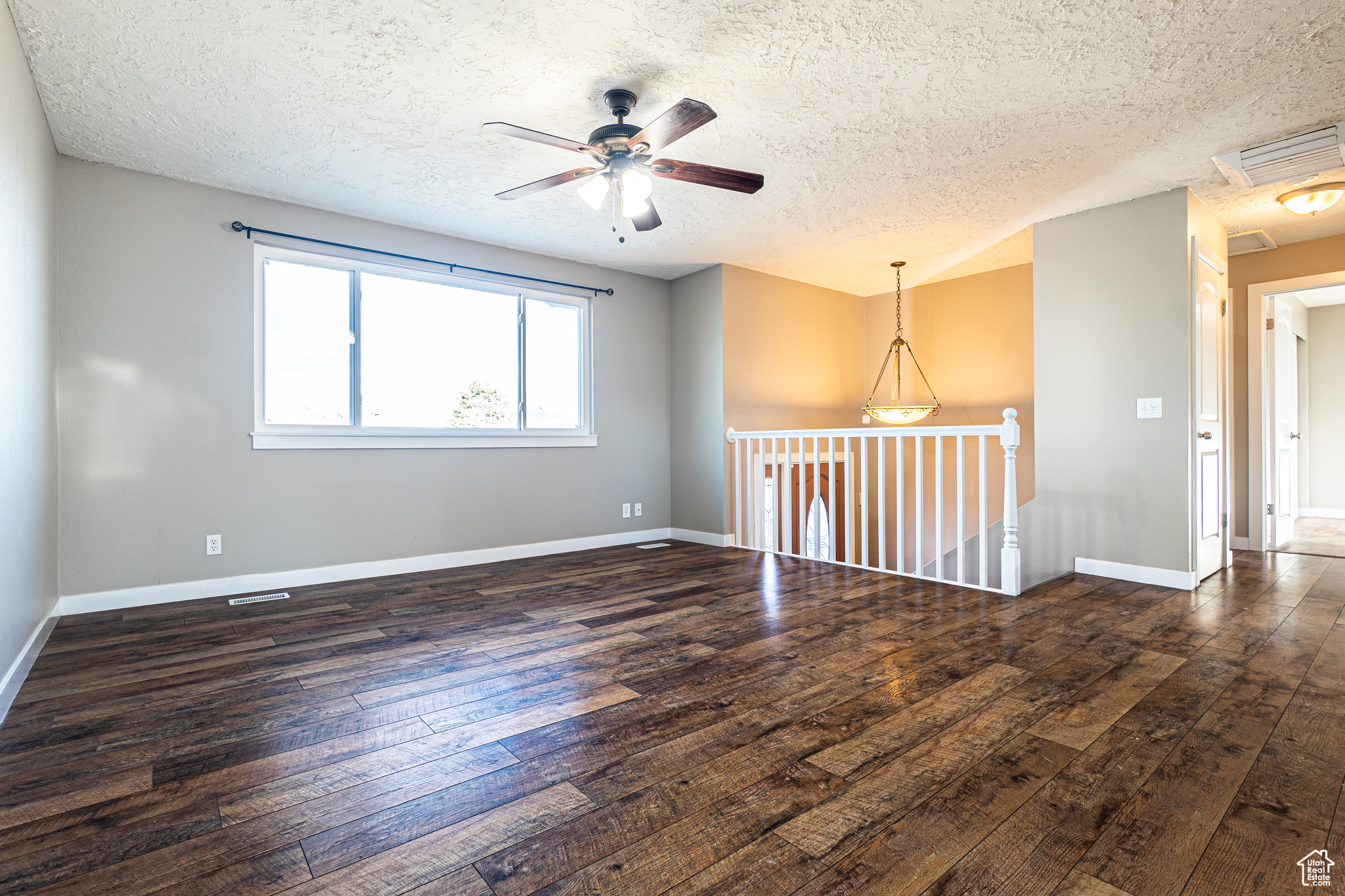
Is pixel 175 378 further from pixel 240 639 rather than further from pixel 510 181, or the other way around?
pixel 510 181

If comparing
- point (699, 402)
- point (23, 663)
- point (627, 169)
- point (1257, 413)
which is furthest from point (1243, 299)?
point (23, 663)

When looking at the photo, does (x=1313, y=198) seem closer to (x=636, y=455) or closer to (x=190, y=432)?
(x=636, y=455)

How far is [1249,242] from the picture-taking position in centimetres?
465

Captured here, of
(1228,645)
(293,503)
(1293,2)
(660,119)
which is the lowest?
(1228,645)

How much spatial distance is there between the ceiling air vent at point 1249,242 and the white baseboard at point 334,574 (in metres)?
4.33

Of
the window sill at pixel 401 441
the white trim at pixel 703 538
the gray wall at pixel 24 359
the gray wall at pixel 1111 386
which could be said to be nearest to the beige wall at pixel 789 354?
the white trim at pixel 703 538

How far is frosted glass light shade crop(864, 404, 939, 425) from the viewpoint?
5242mm

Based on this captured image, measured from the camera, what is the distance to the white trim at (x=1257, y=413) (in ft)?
15.5

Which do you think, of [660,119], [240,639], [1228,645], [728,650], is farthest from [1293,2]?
[240,639]

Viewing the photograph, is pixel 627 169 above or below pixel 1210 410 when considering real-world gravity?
above

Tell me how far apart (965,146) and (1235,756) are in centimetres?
281

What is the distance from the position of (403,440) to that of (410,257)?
1.27 meters

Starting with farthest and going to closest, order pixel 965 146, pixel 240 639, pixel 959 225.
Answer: pixel 959 225 < pixel 965 146 < pixel 240 639

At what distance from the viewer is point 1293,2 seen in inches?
84.8
